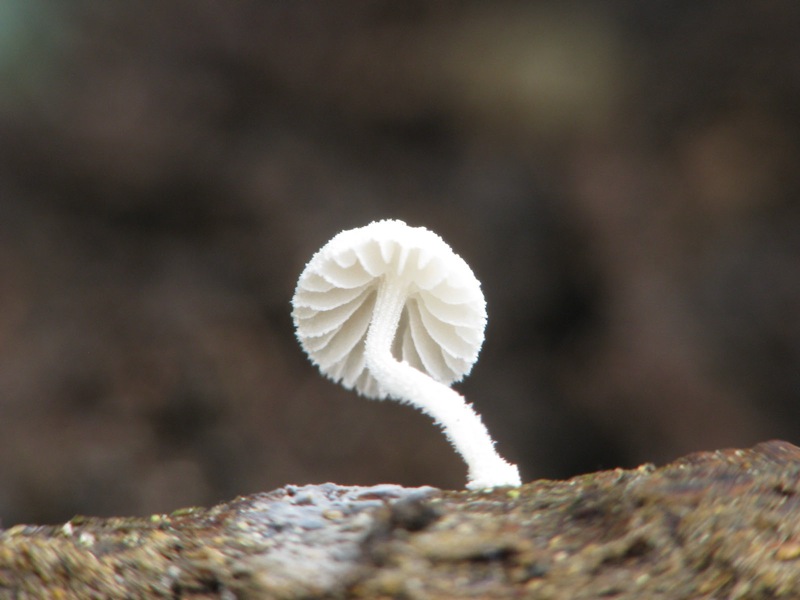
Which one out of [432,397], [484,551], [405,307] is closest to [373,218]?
[405,307]

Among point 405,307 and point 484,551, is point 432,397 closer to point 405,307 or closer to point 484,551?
point 405,307

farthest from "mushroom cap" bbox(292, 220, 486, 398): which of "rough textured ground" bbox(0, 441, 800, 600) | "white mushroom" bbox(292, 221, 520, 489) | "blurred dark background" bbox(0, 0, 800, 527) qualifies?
"blurred dark background" bbox(0, 0, 800, 527)

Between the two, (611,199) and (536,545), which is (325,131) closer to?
(611,199)

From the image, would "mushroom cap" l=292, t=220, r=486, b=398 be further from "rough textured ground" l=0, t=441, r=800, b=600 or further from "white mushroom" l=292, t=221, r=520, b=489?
"rough textured ground" l=0, t=441, r=800, b=600

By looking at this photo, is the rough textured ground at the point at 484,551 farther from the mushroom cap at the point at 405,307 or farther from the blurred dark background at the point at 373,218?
the blurred dark background at the point at 373,218

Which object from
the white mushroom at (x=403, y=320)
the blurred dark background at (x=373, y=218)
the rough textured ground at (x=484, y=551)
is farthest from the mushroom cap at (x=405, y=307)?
the blurred dark background at (x=373, y=218)

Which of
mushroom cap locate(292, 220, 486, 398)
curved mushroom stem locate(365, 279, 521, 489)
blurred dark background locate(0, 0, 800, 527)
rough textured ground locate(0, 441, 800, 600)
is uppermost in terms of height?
blurred dark background locate(0, 0, 800, 527)

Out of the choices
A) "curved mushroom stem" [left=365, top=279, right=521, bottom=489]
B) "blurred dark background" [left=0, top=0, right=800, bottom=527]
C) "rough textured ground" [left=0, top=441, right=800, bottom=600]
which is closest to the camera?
"rough textured ground" [left=0, top=441, right=800, bottom=600]
